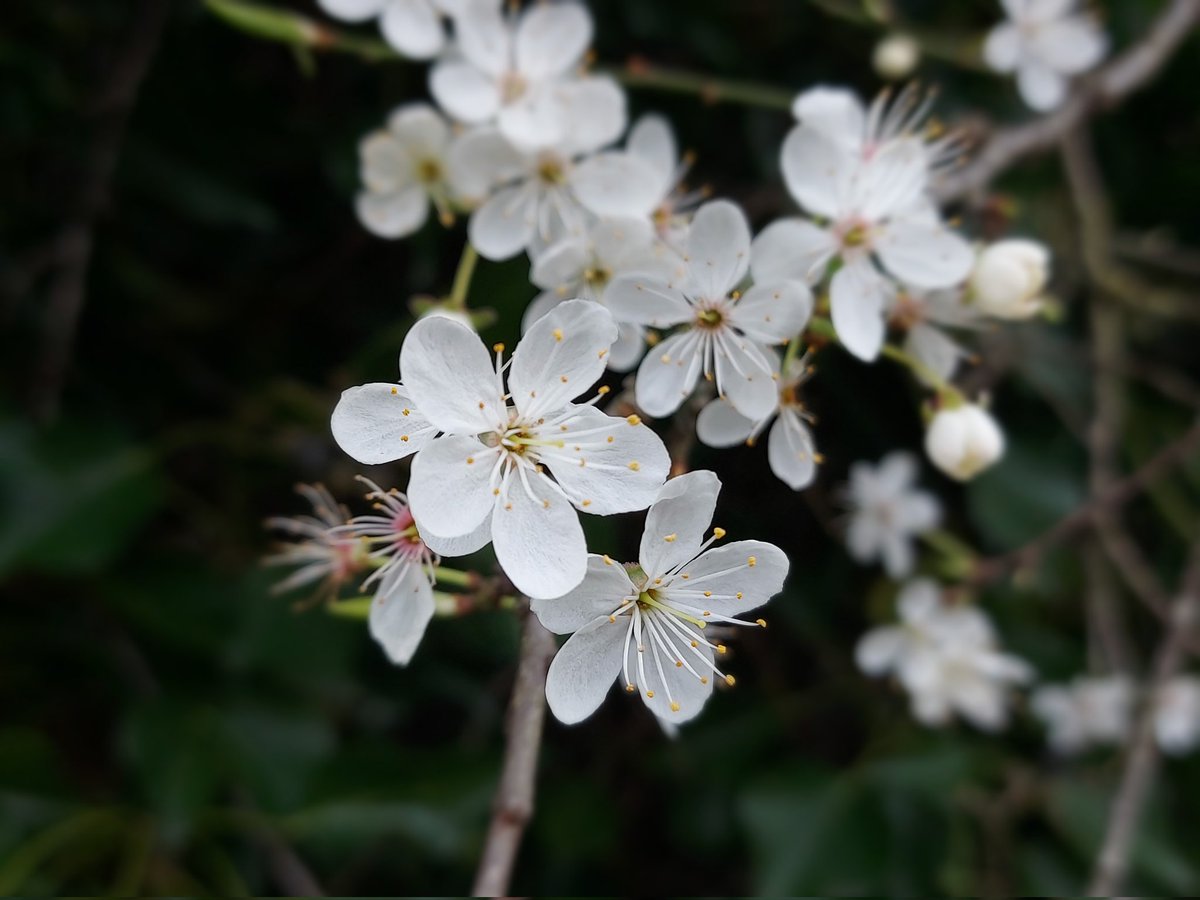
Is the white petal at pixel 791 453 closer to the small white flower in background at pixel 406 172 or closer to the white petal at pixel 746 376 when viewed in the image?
the white petal at pixel 746 376

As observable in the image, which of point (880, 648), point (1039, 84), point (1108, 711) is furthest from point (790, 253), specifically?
point (1108, 711)

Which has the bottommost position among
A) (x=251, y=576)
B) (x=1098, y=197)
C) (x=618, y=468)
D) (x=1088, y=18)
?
(x=251, y=576)

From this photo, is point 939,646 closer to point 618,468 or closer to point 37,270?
point 618,468

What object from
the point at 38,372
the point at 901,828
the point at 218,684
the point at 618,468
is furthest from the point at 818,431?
the point at 38,372

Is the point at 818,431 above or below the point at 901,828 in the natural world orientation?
above

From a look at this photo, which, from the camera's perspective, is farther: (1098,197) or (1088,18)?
(1098,197)

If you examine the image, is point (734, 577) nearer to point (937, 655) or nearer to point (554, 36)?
point (554, 36)
